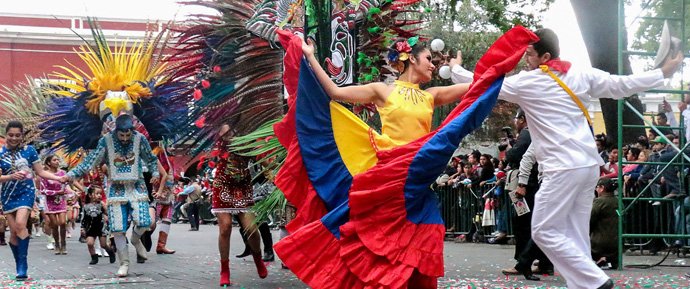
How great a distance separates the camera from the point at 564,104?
6449 mm

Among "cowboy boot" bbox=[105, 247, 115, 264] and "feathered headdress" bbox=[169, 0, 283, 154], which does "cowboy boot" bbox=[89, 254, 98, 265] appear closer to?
"cowboy boot" bbox=[105, 247, 115, 264]

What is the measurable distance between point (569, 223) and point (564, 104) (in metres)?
0.77

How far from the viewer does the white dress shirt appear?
635 cm

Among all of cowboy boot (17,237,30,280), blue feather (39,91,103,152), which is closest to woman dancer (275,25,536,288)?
cowboy boot (17,237,30,280)

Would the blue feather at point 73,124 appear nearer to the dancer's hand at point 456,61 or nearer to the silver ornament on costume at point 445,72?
the dancer's hand at point 456,61

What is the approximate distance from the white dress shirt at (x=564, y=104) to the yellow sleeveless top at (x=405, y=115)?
0.55 metres

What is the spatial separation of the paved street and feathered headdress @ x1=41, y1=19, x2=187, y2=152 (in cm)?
156

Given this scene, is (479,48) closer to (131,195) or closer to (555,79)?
(131,195)

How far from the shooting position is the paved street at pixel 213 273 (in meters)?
9.23

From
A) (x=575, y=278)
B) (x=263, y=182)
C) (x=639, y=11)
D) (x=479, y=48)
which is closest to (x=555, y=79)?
(x=575, y=278)

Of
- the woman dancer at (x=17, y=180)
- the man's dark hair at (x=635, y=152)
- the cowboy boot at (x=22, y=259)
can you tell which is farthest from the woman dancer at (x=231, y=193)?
the man's dark hair at (x=635, y=152)

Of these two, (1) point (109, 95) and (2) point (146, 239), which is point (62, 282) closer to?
(1) point (109, 95)

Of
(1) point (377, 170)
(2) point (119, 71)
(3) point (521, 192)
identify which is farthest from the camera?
(2) point (119, 71)

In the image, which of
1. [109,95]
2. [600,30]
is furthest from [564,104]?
[600,30]
